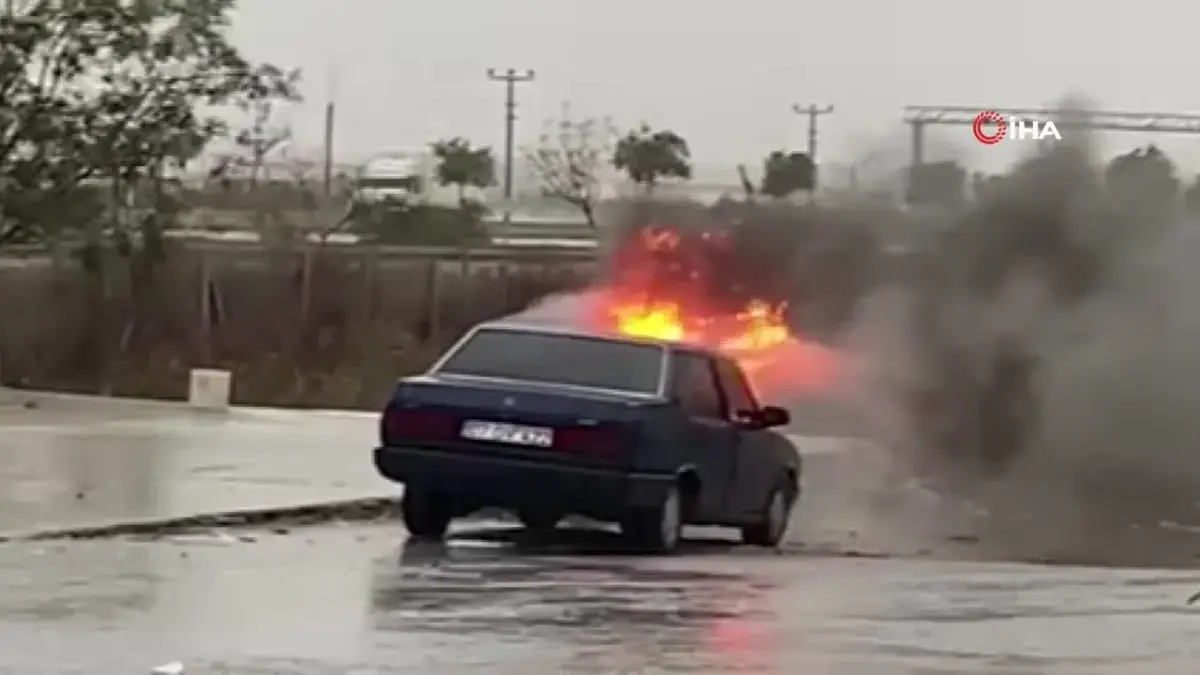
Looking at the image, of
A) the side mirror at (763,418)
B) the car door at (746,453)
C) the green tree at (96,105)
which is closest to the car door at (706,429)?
the car door at (746,453)

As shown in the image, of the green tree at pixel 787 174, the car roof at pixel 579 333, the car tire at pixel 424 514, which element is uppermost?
the green tree at pixel 787 174

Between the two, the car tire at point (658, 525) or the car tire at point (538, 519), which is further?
the car tire at point (538, 519)

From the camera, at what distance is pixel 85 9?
94.3ft

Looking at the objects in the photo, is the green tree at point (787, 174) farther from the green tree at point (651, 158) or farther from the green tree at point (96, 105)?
the green tree at point (96, 105)

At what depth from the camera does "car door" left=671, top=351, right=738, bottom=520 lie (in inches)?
618

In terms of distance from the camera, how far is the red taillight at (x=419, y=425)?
15070 mm

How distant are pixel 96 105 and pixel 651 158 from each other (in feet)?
25.4

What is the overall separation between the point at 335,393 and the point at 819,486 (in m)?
16.1

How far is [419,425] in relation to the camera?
15.1 meters

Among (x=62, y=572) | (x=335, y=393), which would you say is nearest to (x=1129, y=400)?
(x=62, y=572)

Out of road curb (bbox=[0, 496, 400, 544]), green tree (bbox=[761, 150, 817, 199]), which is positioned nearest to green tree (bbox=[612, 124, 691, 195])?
green tree (bbox=[761, 150, 817, 199])

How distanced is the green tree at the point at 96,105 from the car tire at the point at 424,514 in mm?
13893

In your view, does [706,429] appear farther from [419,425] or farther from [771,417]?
[419,425]

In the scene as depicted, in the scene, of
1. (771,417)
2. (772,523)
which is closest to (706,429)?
(771,417)
